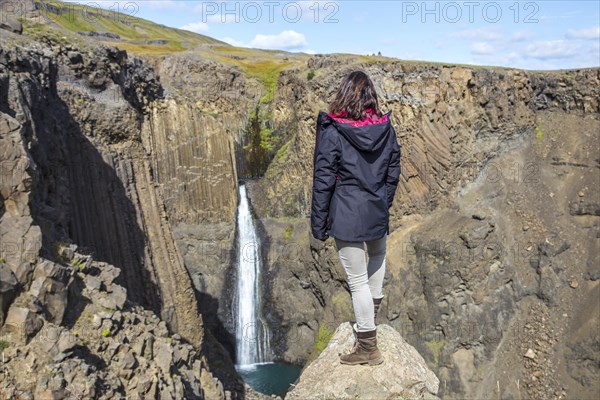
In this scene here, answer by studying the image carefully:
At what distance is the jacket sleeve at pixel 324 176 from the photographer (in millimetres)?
5406

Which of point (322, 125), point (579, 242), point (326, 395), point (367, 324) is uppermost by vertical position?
point (322, 125)

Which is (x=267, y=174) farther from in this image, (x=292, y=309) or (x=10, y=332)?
(x=10, y=332)

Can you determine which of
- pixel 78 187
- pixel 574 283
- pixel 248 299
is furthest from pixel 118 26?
pixel 574 283

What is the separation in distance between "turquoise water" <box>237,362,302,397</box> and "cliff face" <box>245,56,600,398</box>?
1.06 metres

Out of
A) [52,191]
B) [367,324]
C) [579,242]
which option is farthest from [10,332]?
[579,242]

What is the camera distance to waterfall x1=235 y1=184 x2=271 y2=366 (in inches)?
1248

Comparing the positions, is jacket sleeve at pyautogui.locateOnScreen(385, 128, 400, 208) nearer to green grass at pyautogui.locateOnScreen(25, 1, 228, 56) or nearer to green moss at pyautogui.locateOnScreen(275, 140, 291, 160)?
green moss at pyautogui.locateOnScreen(275, 140, 291, 160)

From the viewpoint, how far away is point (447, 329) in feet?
86.0

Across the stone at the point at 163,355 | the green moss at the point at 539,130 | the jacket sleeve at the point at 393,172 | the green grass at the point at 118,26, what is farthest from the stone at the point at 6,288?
the green grass at the point at 118,26

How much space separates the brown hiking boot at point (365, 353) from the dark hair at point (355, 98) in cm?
267

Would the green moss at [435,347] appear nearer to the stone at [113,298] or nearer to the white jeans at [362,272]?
the stone at [113,298]

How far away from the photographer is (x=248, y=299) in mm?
33031

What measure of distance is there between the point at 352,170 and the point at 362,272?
4.18 feet

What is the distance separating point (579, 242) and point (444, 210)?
7.19 m
